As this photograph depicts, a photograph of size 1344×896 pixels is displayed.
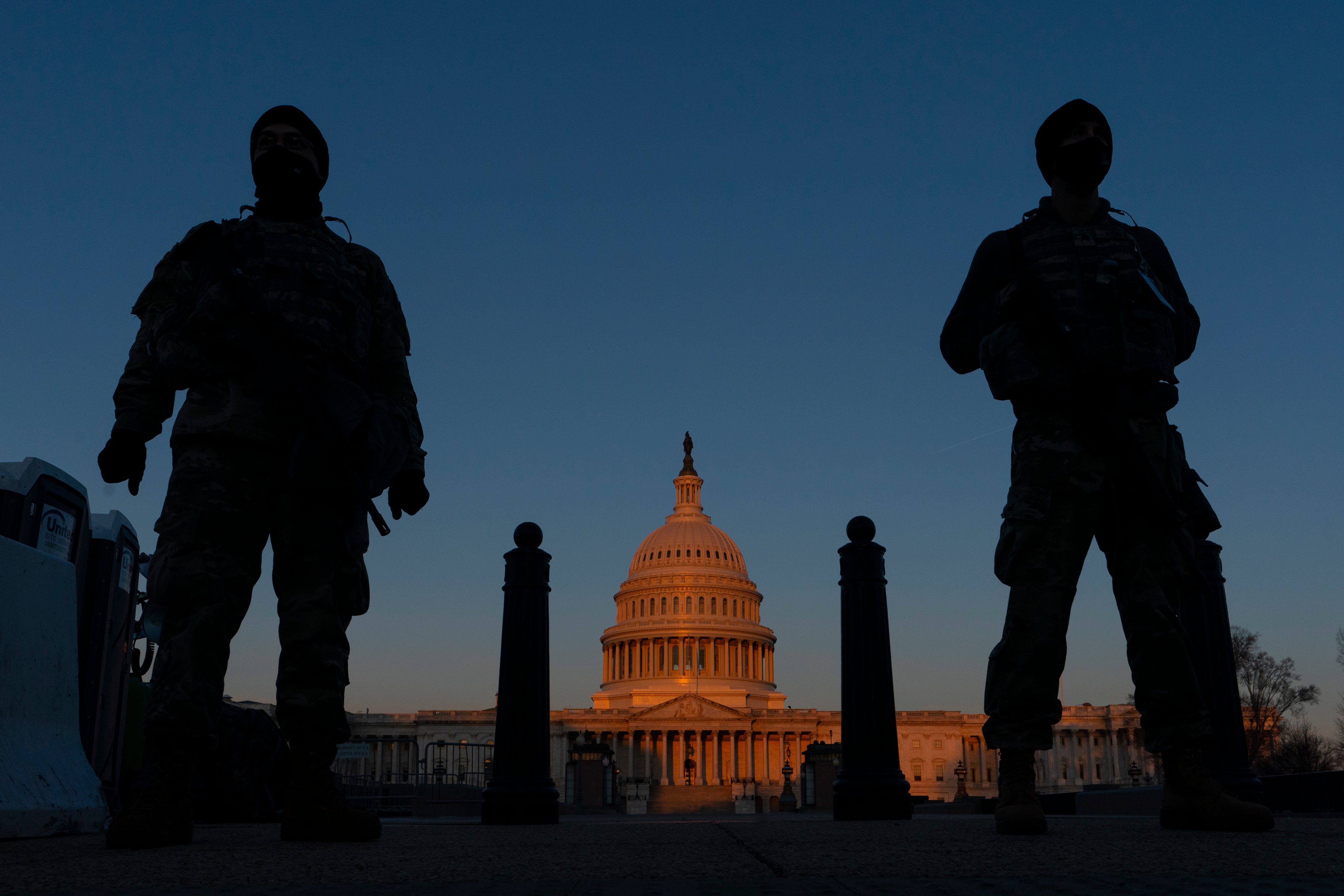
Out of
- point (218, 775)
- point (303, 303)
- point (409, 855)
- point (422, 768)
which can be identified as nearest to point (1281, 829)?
point (409, 855)

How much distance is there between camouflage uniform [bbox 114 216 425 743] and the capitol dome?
89.6 meters

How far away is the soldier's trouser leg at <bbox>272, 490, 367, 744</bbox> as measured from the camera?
447 cm

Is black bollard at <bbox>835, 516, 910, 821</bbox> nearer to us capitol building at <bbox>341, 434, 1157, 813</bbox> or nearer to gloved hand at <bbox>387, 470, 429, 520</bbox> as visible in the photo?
gloved hand at <bbox>387, 470, 429, 520</bbox>

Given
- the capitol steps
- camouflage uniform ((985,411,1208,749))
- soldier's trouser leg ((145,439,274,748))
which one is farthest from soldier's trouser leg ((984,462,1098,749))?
the capitol steps

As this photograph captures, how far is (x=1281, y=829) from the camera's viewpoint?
14.7ft

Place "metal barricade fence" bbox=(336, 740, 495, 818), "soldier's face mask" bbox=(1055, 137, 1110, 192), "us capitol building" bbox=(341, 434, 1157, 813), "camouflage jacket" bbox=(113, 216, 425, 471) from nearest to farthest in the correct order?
"camouflage jacket" bbox=(113, 216, 425, 471)
"soldier's face mask" bbox=(1055, 137, 1110, 192)
"metal barricade fence" bbox=(336, 740, 495, 818)
"us capitol building" bbox=(341, 434, 1157, 813)

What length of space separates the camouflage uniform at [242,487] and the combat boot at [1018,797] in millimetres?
2758

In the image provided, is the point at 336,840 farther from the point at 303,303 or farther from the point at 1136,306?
the point at 1136,306

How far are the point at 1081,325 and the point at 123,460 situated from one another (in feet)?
14.2

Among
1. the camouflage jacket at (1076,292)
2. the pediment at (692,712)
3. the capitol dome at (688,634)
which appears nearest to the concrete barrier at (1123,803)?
the camouflage jacket at (1076,292)

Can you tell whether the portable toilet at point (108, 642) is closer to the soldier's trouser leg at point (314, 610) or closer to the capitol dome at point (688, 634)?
the soldier's trouser leg at point (314, 610)

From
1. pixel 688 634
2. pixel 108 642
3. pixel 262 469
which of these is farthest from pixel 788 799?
pixel 688 634

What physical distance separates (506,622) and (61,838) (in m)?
4.18

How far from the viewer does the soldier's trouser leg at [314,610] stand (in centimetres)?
447
